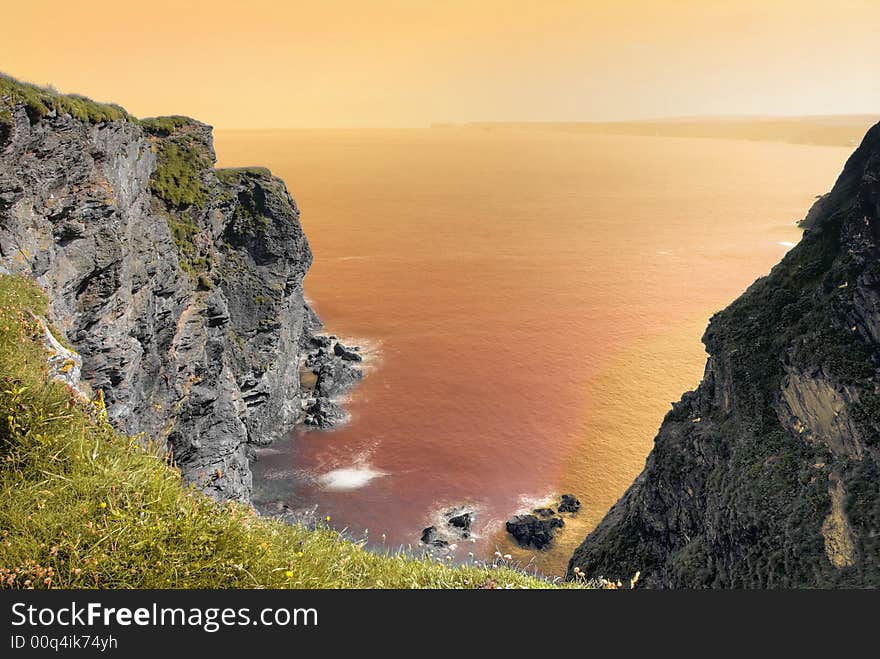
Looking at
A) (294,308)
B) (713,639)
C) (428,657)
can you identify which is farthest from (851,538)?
(294,308)

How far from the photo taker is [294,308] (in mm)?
62438

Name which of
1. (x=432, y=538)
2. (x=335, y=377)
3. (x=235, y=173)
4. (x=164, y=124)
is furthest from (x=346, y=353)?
(x=164, y=124)

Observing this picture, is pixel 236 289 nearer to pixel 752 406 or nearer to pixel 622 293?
pixel 752 406

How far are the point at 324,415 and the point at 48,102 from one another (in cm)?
4100

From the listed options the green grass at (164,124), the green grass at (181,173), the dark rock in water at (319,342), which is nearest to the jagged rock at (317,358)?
the dark rock in water at (319,342)

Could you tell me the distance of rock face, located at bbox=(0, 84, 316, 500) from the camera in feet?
81.3

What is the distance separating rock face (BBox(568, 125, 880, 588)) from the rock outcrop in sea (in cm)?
2360

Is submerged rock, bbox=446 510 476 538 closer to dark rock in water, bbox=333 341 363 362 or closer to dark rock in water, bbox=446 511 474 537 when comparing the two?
dark rock in water, bbox=446 511 474 537

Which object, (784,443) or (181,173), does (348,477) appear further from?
(784,443)

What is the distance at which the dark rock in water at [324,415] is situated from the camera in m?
61.3

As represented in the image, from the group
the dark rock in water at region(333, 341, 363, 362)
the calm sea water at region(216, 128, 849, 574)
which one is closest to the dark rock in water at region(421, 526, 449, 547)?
the calm sea water at region(216, 128, 849, 574)

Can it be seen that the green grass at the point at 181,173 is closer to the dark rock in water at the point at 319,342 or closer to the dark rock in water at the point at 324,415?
the dark rock in water at the point at 324,415

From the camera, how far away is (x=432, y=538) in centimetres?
→ 4603

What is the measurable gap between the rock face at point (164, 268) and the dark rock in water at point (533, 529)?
2085 cm
